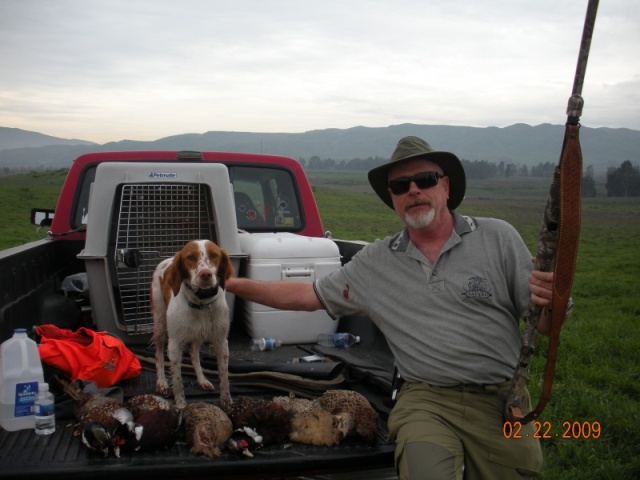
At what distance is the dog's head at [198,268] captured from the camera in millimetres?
3555

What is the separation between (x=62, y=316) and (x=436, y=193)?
265 cm

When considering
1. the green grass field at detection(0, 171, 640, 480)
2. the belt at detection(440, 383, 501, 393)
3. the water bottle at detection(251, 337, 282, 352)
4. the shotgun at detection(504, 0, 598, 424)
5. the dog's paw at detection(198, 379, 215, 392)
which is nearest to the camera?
the shotgun at detection(504, 0, 598, 424)

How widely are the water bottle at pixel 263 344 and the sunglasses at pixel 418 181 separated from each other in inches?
60.2

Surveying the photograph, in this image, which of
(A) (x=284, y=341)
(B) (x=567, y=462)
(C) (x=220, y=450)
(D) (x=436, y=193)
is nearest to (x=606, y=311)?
(B) (x=567, y=462)

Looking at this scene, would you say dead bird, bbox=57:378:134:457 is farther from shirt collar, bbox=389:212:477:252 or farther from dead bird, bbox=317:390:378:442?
shirt collar, bbox=389:212:477:252

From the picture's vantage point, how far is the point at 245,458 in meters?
2.63

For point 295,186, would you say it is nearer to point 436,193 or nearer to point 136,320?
point 136,320

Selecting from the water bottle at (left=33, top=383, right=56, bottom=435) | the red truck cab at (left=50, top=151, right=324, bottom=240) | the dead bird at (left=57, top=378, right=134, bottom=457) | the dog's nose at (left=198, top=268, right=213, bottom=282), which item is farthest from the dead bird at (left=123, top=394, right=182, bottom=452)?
the red truck cab at (left=50, top=151, right=324, bottom=240)

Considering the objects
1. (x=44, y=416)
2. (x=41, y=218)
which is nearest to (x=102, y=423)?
(x=44, y=416)

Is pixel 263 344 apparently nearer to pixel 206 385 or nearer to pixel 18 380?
pixel 206 385

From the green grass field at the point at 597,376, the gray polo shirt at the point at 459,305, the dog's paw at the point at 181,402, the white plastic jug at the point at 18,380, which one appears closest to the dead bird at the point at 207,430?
the dog's paw at the point at 181,402

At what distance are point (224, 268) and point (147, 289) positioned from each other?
972 millimetres

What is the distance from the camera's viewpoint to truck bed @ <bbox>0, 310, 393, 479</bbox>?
2.49m

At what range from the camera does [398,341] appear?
10.6 ft
